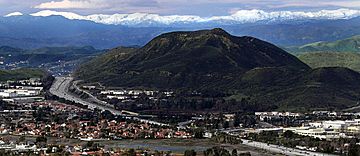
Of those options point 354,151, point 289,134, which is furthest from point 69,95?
point 354,151

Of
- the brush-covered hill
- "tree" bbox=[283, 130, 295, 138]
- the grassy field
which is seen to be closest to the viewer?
the grassy field

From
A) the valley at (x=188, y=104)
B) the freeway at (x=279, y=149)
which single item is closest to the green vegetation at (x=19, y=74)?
the valley at (x=188, y=104)

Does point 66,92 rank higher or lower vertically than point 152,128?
lower

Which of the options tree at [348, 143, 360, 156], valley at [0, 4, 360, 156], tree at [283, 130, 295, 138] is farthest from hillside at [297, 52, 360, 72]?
tree at [348, 143, 360, 156]

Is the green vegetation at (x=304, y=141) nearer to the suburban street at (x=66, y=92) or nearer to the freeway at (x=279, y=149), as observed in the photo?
the freeway at (x=279, y=149)

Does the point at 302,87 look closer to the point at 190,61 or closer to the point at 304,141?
the point at 190,61

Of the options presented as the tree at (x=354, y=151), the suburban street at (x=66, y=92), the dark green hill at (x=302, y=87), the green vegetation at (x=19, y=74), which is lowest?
the suburban street at (x=66, y=92)

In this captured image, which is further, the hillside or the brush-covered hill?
the hillside

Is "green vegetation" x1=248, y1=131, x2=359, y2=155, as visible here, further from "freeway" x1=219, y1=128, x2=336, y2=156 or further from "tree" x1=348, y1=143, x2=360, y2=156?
"freeway" x1=219, y1=128, x2=336, y2=156
